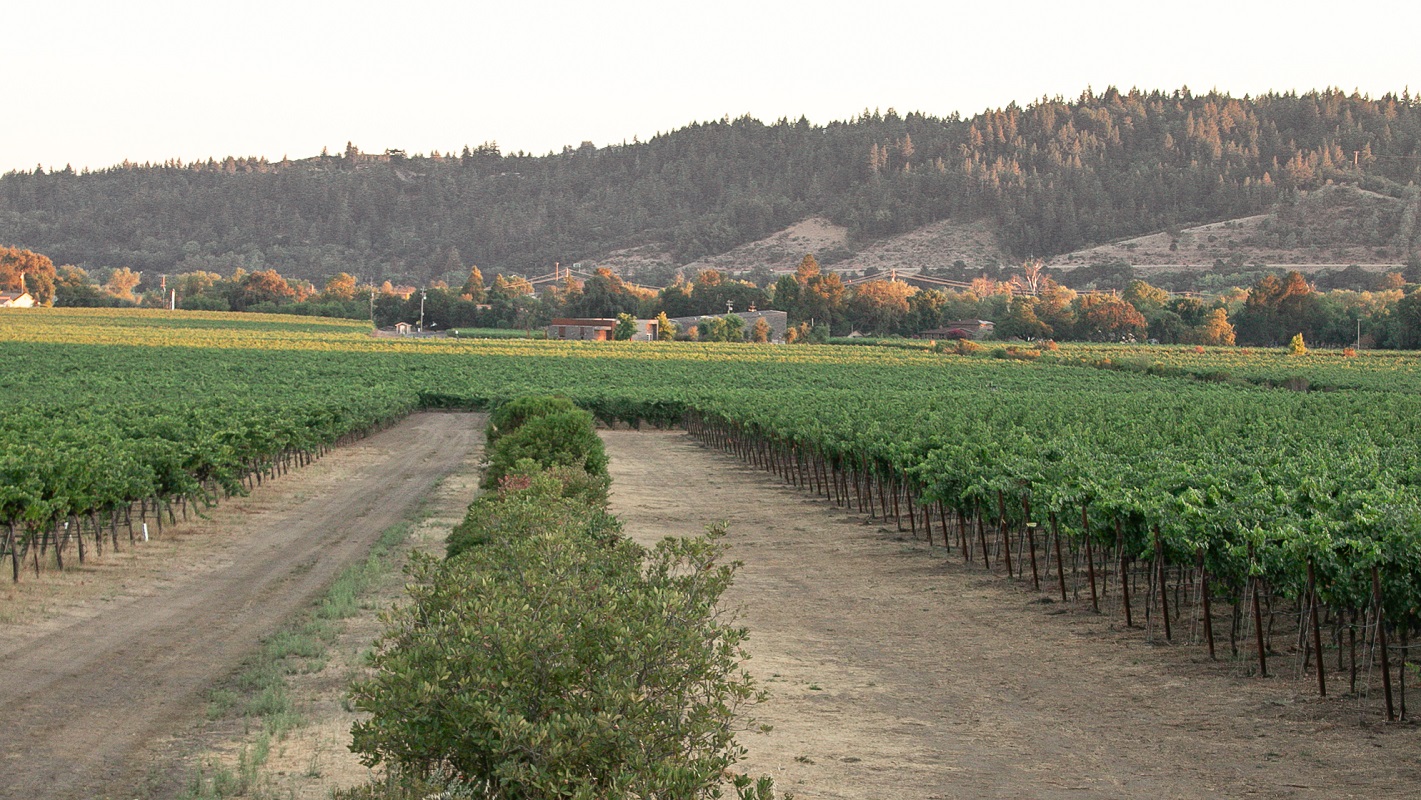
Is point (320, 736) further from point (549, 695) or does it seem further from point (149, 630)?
point (149, 630)

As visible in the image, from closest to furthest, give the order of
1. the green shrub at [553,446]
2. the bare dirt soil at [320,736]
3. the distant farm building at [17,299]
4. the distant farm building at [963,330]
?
the bare dirt soil at [320,736] → the green shrub at [553,446] → the distant farm building at [963,330] → the distant farm building at [17,299]

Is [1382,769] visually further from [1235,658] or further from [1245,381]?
[1245,381]

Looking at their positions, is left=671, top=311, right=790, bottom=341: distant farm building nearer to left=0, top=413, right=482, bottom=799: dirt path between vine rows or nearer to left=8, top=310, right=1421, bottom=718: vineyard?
left=8, top=310, right=1421, bottom=718: vineyard

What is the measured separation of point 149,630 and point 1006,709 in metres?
9.90

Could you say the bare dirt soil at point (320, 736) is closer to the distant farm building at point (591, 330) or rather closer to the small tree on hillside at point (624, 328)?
the small tree on hillside at point (624, 328)

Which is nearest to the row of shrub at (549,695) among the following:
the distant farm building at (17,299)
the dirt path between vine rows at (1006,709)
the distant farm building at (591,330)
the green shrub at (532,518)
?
the dirt path between vine rows at (1006,709)

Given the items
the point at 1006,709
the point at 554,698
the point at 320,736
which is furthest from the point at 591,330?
the point at 554,698

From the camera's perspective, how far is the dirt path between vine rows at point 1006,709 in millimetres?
10547

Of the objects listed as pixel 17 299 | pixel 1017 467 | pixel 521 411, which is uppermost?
pixel 17 299

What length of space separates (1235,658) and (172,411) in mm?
24453

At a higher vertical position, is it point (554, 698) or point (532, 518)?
point (532, 518)

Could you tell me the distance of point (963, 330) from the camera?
147250 millimetres

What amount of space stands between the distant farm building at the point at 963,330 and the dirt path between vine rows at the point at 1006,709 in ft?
413

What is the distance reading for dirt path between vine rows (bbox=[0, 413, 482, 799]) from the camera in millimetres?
10580
